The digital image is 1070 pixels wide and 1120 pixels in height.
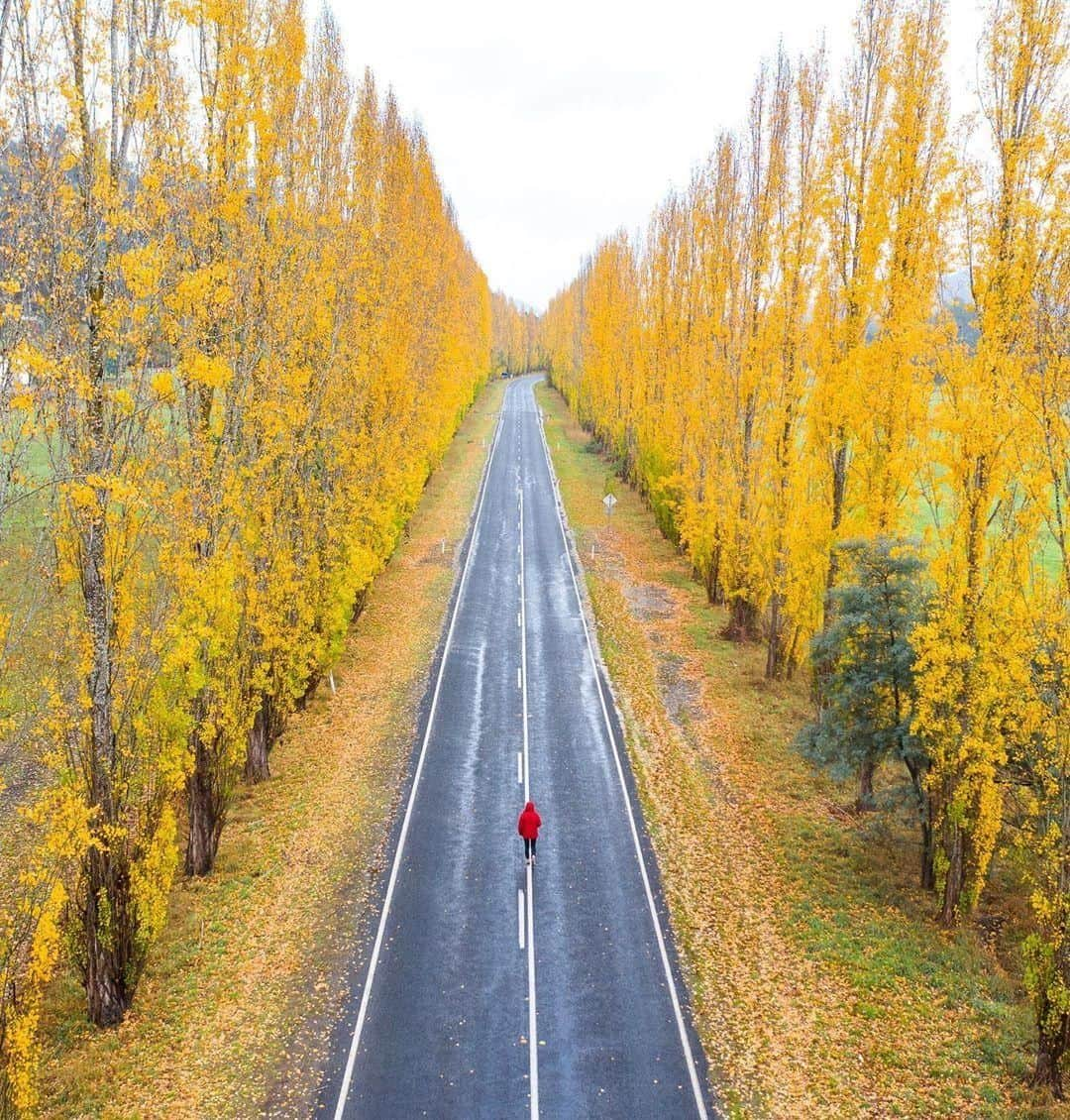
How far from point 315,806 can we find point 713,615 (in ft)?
61.5

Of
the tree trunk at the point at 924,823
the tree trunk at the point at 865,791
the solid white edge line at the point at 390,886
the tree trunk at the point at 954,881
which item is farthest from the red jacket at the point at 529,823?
the tree trunk at the point at 954,881

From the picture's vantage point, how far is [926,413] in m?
15.9

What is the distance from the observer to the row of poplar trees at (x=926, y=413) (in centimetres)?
1220

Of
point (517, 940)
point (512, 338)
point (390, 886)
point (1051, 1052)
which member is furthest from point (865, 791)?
point (512, 338)

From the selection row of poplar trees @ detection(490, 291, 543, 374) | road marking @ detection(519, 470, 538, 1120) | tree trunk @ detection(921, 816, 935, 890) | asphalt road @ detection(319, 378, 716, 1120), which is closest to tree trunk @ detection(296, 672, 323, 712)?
asphalt road @ detection(319, 378, 716, 1120)

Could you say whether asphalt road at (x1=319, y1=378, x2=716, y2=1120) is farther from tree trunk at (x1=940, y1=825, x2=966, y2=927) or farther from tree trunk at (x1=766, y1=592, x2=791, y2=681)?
tree trunk at (x1=766, y1=592, x2=791, y2=681)

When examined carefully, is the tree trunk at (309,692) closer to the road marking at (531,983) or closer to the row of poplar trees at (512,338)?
the road marking at (531,983)

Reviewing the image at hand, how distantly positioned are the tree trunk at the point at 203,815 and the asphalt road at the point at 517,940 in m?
3.63

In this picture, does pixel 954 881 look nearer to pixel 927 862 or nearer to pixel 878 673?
pixel 927 862

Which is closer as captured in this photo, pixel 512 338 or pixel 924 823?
pixel 924 823

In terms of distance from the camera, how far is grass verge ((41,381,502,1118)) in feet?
36.1

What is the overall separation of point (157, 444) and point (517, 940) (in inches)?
401

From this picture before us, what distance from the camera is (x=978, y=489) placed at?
529 inches

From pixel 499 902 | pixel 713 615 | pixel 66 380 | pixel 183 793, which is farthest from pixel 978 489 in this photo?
pixel 713 615
